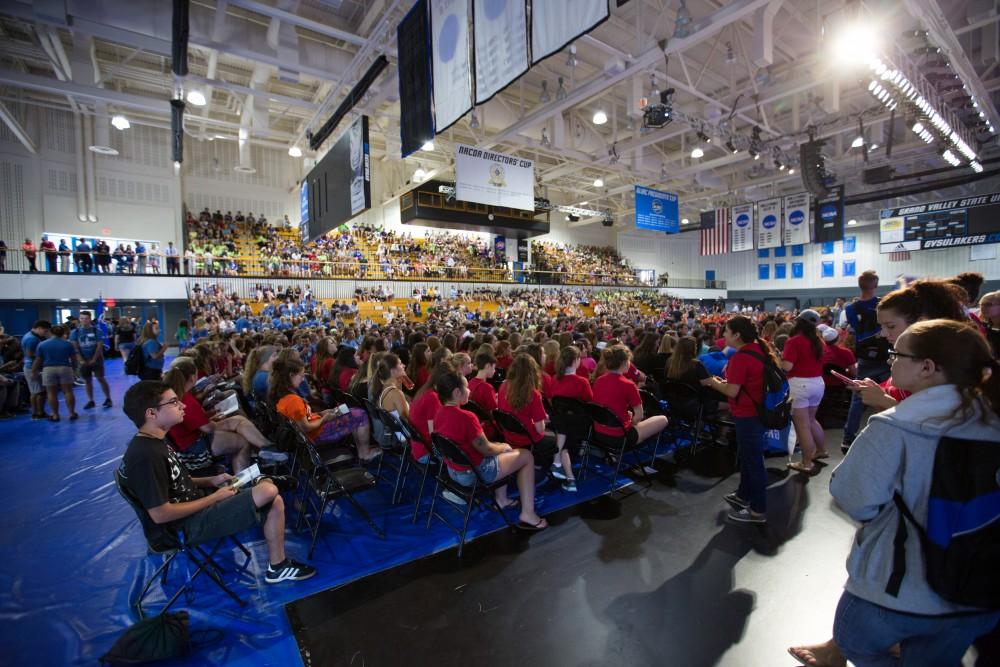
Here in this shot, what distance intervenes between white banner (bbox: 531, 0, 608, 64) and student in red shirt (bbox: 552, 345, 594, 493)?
2618 mm

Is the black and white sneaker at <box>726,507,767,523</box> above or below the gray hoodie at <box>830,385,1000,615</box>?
below

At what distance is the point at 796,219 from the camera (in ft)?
42.7

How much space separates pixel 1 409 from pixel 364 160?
7.57 meters

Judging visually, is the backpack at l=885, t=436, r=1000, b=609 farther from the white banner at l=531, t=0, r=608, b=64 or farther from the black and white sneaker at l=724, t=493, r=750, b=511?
the white banner at l=531, t=0, r=608, b=64

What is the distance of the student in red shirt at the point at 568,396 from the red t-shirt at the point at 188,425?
307cm

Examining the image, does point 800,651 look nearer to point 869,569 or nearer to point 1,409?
point 869,569

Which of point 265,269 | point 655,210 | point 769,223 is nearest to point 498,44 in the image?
point 655,210

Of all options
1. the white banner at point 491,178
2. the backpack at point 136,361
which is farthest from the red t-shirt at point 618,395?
the backpack at point 136,361

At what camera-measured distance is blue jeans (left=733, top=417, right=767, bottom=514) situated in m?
3.19

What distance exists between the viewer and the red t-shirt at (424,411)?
3.47m

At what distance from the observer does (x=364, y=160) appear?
22.2 ft

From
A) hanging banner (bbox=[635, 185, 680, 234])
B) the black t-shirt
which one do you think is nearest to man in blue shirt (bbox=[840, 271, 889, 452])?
the black t-shirt

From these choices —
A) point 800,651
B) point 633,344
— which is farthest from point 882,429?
point 633,344

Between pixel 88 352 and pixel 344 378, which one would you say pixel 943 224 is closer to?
pixel 344 378
